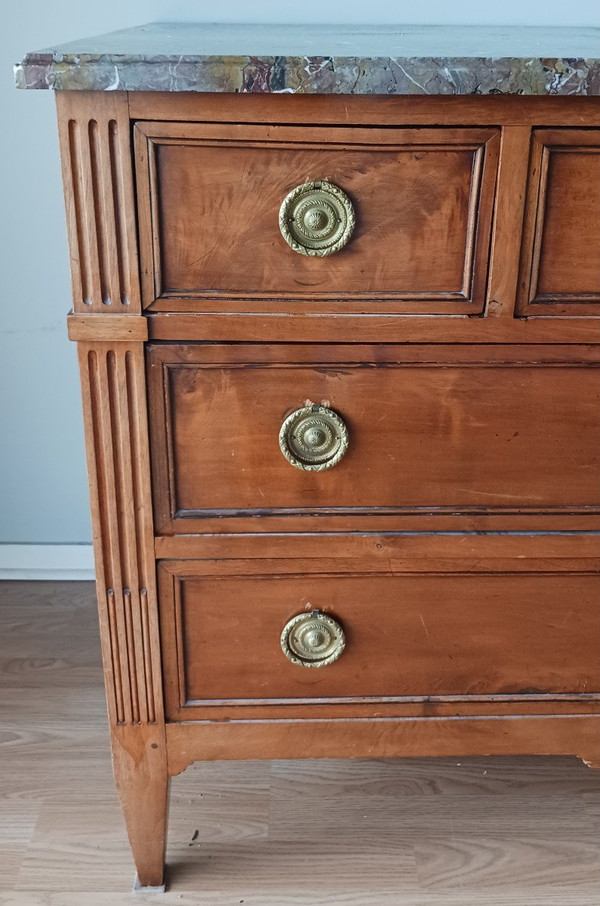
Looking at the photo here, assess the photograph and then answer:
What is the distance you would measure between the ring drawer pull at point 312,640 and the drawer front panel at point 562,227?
0.39 metres

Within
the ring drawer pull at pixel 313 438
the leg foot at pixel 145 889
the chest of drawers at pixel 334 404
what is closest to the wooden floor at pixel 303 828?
the leg foot at pixel 145 889

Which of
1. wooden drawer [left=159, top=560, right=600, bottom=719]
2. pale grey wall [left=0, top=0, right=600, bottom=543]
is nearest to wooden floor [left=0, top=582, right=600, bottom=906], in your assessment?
wooden drawer [left=159, top=560, right=600, bottom=719]

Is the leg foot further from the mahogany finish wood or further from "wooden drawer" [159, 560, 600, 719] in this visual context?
"wooden drawer" [159, 560, 600, 719]

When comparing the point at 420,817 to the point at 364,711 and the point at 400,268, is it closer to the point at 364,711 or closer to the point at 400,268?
the point at 364,711

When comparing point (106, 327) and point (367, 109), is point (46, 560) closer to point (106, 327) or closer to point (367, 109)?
point (106, 327)

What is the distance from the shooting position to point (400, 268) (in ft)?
2.59

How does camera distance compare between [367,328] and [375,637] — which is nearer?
[367,328]

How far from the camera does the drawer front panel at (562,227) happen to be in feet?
2.48

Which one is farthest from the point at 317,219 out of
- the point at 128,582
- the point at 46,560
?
the point at 46,560

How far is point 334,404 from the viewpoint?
0.83m

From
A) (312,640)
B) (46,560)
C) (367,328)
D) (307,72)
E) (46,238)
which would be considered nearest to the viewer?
(307,72)

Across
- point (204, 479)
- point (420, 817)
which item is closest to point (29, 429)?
point (204, 479)

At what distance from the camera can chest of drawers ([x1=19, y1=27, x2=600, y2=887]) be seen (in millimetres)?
739

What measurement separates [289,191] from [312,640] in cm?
46
